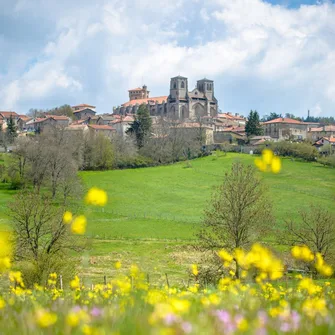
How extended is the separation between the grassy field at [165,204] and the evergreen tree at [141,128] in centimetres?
1736

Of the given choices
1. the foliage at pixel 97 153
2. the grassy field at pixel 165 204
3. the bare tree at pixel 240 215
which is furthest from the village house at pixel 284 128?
the bare tree at pixel 240 215

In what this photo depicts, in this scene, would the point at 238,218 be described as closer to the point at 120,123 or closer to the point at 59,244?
the point at 59,244

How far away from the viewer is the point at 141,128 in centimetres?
12369

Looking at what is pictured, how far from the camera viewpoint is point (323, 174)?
95.4m

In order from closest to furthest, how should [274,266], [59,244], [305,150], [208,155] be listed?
[274,266], [59,244], [305,150], [208,155]

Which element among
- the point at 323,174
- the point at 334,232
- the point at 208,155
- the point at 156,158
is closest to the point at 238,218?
the point at 334,232

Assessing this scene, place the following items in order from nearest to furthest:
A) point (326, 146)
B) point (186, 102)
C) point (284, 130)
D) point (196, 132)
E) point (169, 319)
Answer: point (169, 319)
point (326, 146)
point (196, 132)
point (284, 130)
point (186, 102)

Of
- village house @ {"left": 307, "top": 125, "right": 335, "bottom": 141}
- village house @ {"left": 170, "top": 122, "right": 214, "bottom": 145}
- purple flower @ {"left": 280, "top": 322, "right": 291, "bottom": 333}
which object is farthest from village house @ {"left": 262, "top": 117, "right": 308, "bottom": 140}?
purple flower @ {"left": 280, "top": 322, "right": 291, "bottom": 333}

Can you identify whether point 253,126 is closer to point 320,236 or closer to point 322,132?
point 322,132

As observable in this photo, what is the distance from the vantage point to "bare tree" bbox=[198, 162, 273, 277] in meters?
31.1

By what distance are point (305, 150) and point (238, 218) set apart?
84645 millimetres

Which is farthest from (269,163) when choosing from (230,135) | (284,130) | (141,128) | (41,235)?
(284,130)

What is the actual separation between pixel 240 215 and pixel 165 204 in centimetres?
4578

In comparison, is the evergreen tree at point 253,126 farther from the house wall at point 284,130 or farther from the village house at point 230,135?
the house wall at point 284,130
